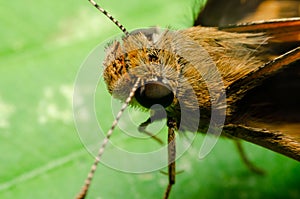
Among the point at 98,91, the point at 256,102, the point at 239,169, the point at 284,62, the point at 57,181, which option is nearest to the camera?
the point at 284,62

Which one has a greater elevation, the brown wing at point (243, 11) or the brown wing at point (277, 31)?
the brown wing at point (243, 11)

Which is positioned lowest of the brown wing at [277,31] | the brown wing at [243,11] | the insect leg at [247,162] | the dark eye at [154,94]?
the dark eye at [154,94]

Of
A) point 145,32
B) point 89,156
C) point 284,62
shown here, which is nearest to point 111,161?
point 89,156

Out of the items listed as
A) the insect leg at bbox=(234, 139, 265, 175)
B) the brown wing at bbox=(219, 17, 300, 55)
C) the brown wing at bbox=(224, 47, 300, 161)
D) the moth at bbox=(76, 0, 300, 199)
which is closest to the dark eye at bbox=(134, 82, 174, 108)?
the moth at bbox=(76, 0, 300, 199)

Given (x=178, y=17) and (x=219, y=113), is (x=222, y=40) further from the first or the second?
(x=178, y=17)

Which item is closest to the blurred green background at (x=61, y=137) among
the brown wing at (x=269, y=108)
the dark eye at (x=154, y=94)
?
the brown wing at (x=269, y=108)

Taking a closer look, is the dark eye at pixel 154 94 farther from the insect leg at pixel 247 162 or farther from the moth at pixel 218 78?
the insect leg at pixel 247 162
